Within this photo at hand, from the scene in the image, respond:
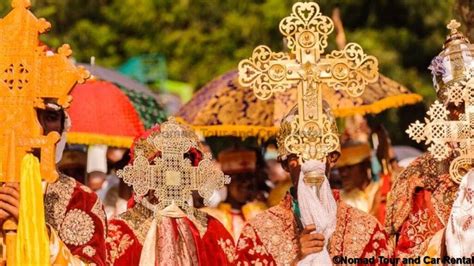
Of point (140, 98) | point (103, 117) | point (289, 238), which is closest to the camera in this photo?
point (289, 238)

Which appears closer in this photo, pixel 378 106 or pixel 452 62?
pixel 452 62

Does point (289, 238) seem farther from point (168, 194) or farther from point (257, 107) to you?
point (257, 107)

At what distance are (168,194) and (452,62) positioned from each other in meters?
1.44

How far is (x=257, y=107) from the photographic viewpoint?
42.4 feet

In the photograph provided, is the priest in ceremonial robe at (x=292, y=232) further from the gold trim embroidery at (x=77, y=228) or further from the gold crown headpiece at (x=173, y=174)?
the gold trim embroidery at (x=77, y=228)

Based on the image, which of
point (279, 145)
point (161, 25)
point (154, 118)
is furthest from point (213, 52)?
point (279, 145)

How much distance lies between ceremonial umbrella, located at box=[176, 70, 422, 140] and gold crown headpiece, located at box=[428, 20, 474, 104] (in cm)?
333

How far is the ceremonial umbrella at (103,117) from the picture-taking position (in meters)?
13.4

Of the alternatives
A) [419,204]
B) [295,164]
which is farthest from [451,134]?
[295,164]

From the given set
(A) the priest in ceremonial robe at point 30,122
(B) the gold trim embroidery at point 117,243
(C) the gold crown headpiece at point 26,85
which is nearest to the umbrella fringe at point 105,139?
(B) the gold trim embroidery at point 117,243

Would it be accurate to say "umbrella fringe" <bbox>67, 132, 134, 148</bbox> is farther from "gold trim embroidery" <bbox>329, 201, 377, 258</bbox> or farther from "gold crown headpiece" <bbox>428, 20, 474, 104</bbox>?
"gold crown headpiece" <bbox>428, 20, 474, 104</bbox>

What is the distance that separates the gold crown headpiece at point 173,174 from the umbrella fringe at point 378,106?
144 inches

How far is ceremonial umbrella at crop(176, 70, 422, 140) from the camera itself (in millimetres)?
12805

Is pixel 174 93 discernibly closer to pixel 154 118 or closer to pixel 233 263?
pixel 154 118
